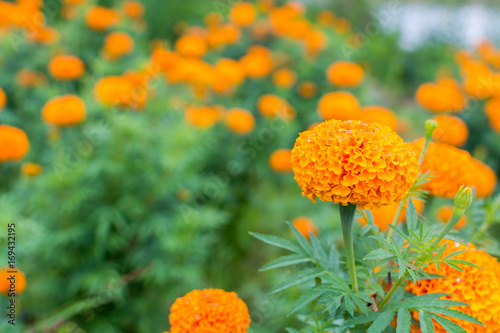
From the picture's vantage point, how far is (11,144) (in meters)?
1.83

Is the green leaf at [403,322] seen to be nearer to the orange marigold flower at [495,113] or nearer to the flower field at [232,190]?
the flower field at [232,190]

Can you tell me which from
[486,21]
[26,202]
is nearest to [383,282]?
[26,202]

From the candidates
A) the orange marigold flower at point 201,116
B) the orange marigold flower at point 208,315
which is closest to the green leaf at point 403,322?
the orange marigold flower at point 208,315

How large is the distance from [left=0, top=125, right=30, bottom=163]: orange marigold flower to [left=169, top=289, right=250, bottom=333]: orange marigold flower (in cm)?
125

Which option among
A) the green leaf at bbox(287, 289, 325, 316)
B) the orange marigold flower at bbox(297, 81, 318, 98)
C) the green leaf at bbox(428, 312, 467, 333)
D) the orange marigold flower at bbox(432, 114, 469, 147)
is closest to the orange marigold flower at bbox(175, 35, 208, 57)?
the orange marigold flower at bbox(297, 81, 318, 98)

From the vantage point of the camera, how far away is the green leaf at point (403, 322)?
2.43 feet

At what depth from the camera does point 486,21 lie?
7188 mm

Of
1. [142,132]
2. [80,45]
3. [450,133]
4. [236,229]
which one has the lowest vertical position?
[236,229]

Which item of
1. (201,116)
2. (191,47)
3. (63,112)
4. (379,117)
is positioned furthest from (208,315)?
(191,47)

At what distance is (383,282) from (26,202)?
188cm

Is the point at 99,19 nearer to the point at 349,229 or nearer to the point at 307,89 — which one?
the point at 307,89

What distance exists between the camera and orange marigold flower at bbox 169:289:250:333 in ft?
2.86

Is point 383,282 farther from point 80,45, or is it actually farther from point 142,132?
point 80,45

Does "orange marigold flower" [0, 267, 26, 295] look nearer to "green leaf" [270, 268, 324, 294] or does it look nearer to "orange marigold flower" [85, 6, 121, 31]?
"green leaf" [270, 268, 324, 294]
